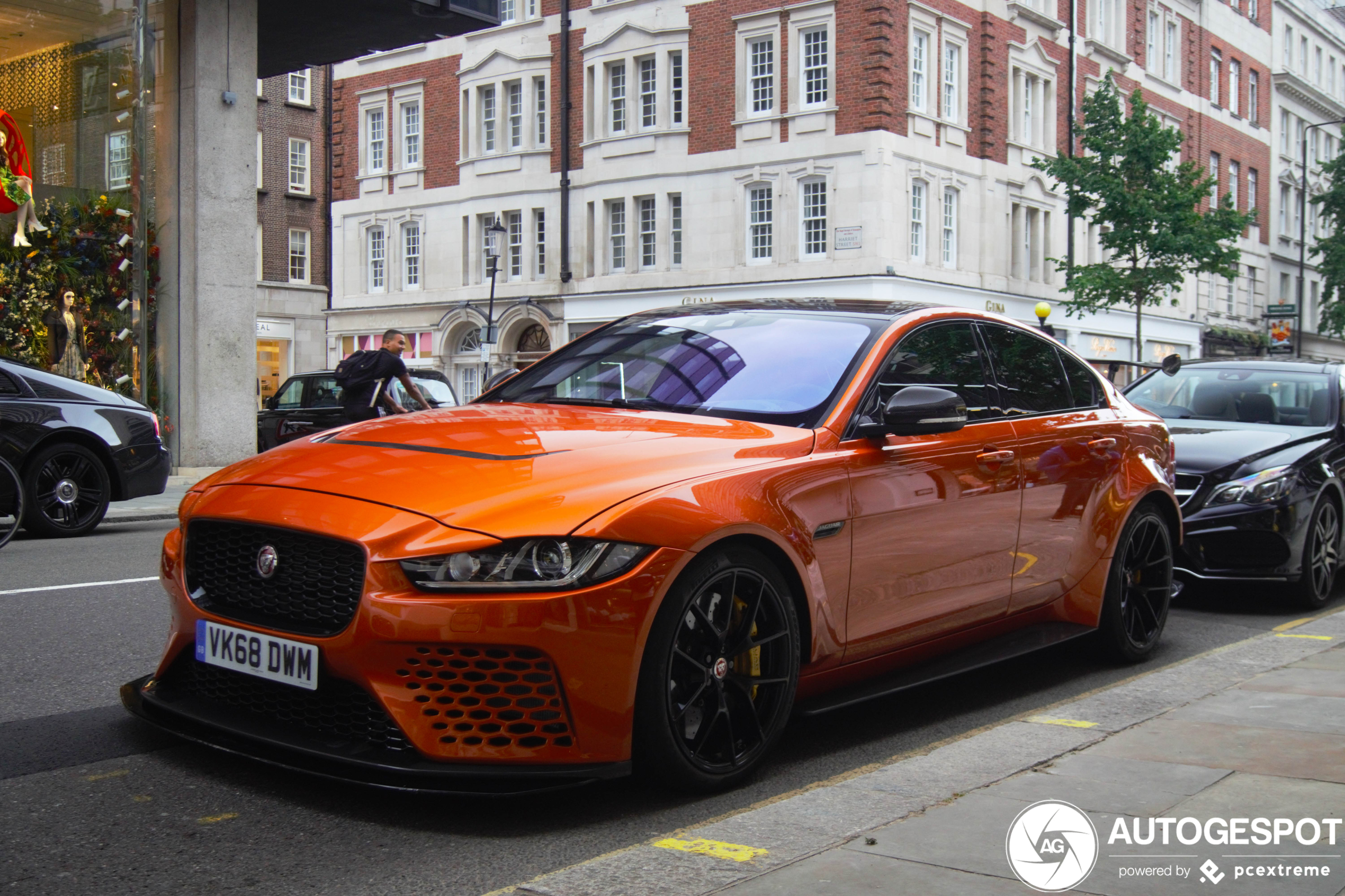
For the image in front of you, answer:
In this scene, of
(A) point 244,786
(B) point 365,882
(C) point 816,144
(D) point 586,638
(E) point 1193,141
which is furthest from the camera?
(E) point 1193,141

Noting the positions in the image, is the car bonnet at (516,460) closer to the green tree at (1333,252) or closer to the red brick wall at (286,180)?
the red brick wall at (286,180)

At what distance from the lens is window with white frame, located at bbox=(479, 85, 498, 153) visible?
4125 cm

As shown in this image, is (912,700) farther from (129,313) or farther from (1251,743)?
(129,313)

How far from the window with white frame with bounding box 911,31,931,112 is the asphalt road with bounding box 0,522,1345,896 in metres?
30.6

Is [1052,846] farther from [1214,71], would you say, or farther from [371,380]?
[1214,71]

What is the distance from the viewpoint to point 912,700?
215 inches

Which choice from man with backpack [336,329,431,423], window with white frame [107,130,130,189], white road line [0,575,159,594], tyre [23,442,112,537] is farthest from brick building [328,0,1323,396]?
white road line [0,575,159,594]

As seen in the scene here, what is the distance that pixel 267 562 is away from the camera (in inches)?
146

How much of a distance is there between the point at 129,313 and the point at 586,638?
15773mm

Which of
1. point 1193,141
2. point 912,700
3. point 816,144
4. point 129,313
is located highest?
point 1193,141

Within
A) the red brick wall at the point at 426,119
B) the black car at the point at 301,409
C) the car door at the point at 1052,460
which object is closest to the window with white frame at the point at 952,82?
the red brick wall at the point at 426,119

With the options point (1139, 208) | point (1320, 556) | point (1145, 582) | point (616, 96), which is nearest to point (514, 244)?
point (616, 96)

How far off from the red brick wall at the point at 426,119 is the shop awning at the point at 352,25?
21.4 metres

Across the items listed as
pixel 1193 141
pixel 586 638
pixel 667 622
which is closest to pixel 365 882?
pixel 586 638
